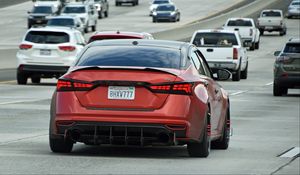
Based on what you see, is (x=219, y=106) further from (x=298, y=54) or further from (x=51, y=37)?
(x=51, y=37)

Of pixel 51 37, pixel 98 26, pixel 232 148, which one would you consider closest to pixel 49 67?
pixel 51 37

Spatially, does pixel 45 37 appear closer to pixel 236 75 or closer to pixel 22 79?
pixel 22 79

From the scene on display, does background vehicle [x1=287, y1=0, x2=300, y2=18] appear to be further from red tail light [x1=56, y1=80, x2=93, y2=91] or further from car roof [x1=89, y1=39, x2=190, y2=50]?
red tail light [x1=56, y1=80, x2=93, y2=91]

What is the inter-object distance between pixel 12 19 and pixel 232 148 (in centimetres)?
7550

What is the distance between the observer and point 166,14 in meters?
88.2

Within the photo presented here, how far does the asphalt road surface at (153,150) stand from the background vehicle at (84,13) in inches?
1840

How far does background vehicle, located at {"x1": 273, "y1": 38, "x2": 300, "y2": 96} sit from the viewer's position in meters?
32.0

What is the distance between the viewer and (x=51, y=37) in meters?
35.1

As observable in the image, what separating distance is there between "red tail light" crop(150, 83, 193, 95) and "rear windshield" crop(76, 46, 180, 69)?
0.36 metres

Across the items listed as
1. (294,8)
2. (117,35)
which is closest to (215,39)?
(117,35)

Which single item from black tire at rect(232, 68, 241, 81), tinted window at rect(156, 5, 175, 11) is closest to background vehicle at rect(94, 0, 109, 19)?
tinted window at rect(156, 5, 175, 11)

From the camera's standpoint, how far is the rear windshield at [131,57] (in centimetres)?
1339

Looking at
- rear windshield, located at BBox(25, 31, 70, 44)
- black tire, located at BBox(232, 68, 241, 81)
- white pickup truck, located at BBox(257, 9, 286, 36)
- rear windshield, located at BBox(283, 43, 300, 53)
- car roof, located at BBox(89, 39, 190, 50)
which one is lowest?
white pickup truck, located at BBox(257, 9, 286, 36)

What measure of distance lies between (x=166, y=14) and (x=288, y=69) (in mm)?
56230
